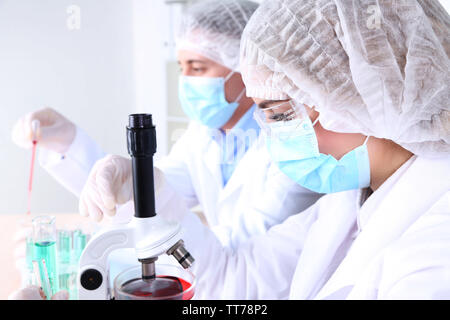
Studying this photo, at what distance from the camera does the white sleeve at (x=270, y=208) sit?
1.32 meters

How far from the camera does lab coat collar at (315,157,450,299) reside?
78 centimetres

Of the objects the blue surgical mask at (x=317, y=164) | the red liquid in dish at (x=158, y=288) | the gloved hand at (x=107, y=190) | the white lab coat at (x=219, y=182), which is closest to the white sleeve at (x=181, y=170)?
the white lab coat at (x=219, y=182)

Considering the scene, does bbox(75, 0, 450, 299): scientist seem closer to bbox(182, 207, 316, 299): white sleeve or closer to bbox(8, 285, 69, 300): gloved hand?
bbox(182, 207, 316, 299): white sleeve

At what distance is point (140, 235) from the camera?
591 mm

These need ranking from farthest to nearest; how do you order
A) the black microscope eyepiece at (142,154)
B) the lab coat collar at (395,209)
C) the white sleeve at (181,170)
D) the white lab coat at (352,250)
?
the white sleeve at (181,170)
the lab coat collar at (395,209)
the white lab coat at (352,250)
the black microscope eyepiece at (142,154)

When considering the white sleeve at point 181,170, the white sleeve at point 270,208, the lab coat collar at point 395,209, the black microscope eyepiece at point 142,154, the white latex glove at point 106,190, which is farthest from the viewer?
the white sleeve at point 181,170

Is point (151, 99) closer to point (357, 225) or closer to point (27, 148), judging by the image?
point (27, 148)

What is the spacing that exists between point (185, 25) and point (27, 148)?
65 cm

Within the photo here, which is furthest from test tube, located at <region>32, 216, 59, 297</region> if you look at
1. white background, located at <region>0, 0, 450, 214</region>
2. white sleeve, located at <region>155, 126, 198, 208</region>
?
white sleeve, located at <region>155, 126, 198, 208</region>

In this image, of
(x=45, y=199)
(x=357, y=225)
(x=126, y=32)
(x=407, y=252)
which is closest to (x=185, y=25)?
(x=126, y=32)

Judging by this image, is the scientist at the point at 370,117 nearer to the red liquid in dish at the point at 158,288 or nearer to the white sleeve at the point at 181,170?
the red liquid in dish at the point at 158,288

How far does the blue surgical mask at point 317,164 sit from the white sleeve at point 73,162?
802 mm

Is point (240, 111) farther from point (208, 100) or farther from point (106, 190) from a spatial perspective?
point (106, 190)
